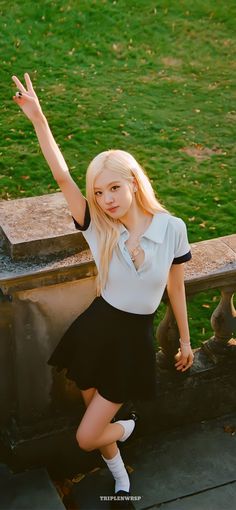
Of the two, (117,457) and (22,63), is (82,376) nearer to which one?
(117,457)

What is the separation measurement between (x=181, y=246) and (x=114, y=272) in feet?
1.32

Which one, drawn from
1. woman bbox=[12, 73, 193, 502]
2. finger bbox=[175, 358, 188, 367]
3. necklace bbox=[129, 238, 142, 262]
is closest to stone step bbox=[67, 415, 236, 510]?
woman bbox=[12, 73, 193, 502]

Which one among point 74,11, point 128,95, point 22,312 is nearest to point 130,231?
Answer: point 22,312

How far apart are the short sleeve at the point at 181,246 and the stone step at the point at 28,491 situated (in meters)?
1.53

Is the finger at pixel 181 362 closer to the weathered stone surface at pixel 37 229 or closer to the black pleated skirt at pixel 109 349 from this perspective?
the black pleated skirt at pixel 109 349

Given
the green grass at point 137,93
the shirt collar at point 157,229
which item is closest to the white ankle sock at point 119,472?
the shirt collar at point 157,229

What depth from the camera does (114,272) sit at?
4.32 m

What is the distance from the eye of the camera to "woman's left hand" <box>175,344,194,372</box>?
189 inches

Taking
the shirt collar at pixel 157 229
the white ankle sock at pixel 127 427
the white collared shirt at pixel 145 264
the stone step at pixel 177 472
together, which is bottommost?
the stone step at pixel 177 472

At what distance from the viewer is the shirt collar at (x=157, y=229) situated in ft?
14.3

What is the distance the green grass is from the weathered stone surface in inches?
106

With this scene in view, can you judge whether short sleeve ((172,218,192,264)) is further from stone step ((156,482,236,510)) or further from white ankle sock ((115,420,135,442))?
stone step ((156,482,236,510))

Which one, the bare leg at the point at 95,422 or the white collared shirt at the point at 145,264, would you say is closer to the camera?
the white collared shirt at the point at 145,264

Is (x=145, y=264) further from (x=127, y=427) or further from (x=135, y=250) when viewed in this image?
(x=127, y=427)
